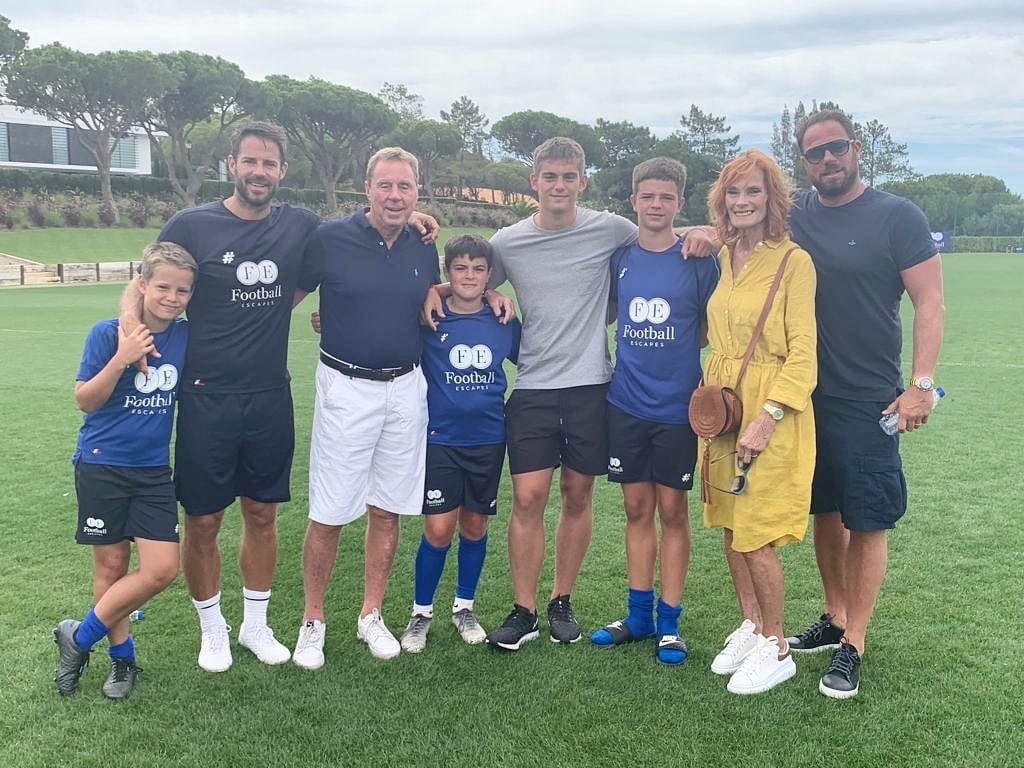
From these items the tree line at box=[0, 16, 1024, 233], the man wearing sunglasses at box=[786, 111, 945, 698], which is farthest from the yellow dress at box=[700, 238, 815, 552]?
the tree line at box=[0, 16, 1024, 233]

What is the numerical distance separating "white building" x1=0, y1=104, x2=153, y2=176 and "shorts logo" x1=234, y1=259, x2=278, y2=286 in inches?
1979

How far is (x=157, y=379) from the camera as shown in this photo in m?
3.41

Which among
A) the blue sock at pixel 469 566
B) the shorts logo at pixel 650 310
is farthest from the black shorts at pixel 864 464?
the blue sock at pixel 469 566

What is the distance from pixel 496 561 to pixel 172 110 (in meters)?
44.7

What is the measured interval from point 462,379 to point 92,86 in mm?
42832

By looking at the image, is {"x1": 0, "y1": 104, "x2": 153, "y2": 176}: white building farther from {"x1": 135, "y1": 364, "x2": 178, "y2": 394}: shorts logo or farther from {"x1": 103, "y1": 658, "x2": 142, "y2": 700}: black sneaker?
{"x1": 103, "y1": 658, "x2": 142, "y2": 700}: black sneaker

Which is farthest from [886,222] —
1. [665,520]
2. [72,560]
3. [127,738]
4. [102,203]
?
[102,203]

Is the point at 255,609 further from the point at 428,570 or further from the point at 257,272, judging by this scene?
the point at 257,272

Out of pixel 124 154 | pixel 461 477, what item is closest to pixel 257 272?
pixel 461 477

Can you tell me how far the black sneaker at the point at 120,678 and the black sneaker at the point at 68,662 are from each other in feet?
0.38

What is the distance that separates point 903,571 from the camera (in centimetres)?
473

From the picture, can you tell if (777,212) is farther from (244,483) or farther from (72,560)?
(72,560)

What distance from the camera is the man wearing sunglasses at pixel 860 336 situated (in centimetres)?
346

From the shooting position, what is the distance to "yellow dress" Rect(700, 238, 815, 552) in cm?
335
